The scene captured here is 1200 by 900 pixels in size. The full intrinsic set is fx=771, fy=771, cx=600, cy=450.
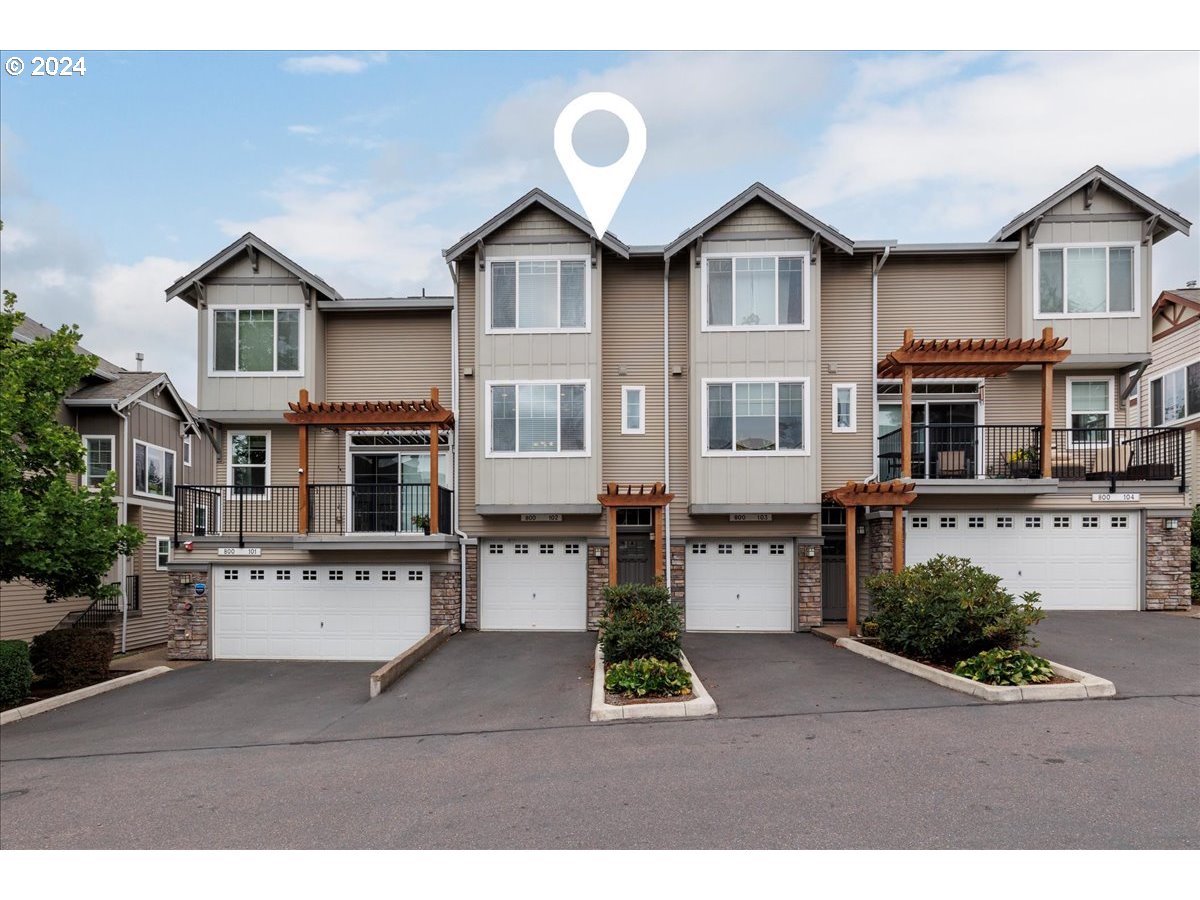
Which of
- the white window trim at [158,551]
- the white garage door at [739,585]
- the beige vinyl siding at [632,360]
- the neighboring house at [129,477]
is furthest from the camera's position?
the white window trim at [158,551]

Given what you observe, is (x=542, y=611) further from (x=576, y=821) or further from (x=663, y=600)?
(x=576, y=821)

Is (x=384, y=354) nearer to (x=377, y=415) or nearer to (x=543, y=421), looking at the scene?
(x=377, y=415)

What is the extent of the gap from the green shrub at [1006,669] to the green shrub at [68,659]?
43.7ft

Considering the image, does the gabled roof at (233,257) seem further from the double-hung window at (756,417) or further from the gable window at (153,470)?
the double-hung window at (756,417)

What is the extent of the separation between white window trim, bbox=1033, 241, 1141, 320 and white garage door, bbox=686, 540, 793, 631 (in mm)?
6888

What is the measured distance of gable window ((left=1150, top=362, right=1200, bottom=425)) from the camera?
20344 millimetres

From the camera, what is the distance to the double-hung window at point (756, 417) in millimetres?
14719

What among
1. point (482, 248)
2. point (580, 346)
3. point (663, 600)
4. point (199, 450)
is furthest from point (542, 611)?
point (199, 450)

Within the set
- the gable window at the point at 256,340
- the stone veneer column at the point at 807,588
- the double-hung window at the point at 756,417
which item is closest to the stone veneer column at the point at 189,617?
the gable window at the point at 256,340

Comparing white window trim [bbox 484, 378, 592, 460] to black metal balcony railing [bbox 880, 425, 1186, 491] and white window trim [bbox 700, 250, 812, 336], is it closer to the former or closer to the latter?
white window trim [bbox 700, 250, 812, 336]

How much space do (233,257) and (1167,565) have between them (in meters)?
19.4

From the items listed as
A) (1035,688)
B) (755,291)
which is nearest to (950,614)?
(1035,688)

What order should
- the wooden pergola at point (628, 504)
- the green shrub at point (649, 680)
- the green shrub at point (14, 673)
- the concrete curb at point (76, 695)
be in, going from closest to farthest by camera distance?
1. the green shrub at point (649, 680)
2. the concrete curb at point (76, 695)
3. the green shrub at point (14, 673)
4. the wooden pergola at point (628, 504)
